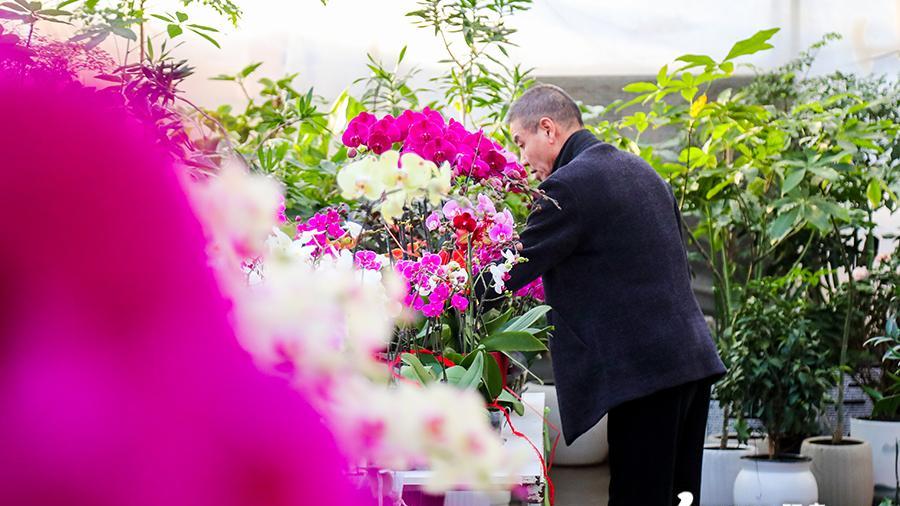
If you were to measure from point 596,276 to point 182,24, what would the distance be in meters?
1.09

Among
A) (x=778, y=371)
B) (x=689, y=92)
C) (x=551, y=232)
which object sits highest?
(x=689, y=92)

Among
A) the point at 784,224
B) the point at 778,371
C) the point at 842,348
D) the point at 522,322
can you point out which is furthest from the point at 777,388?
the point at 522,322

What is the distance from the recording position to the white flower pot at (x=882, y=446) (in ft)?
14.9

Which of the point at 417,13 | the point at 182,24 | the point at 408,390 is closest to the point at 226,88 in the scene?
the point at 417,13

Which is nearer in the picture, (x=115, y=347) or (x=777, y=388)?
(x=115, y=347)

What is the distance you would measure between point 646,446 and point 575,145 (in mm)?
759

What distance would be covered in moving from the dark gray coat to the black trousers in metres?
0.07

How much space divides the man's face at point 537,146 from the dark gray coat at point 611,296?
7.3 inches

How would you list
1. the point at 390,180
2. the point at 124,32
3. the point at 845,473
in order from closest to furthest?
the point at 390,180 < the point at 124,32 < the point at 845,473

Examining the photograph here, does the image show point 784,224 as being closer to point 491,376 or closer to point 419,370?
point 491,376

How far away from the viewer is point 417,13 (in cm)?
305

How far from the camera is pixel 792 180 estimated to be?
4574 millimetres

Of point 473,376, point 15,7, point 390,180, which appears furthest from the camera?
point 473,376

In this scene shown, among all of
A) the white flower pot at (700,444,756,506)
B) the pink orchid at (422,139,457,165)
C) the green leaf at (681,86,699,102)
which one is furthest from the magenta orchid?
the green leaf at (681,86,699,102)
